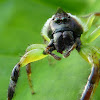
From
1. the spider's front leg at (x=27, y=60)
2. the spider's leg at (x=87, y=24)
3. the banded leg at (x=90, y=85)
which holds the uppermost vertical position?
the spider's leg at (x=87, y=24)

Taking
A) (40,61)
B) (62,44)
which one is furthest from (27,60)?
(40,61)

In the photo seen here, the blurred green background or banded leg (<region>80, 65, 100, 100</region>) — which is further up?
the blurred green background

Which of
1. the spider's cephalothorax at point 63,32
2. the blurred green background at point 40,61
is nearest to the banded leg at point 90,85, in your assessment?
the blurred green background at point 40,61

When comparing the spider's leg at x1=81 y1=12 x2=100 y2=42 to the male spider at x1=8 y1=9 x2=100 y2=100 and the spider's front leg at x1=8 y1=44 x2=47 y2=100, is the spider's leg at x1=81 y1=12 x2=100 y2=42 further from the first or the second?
the spider's front leg at x1=8 y1=44 x2=47 y2=100

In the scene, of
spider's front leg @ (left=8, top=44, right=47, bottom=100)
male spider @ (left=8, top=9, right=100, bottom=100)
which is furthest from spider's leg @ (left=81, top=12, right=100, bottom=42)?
spider's front leg @ (left=8, top=44, right=47, bottom=100)

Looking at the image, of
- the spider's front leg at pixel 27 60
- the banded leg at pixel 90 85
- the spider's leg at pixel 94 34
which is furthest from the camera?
the spider's leg at pixel 94 34

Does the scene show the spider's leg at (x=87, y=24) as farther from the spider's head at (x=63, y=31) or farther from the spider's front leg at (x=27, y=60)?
the spider's front leg at (x=27, y=60)
